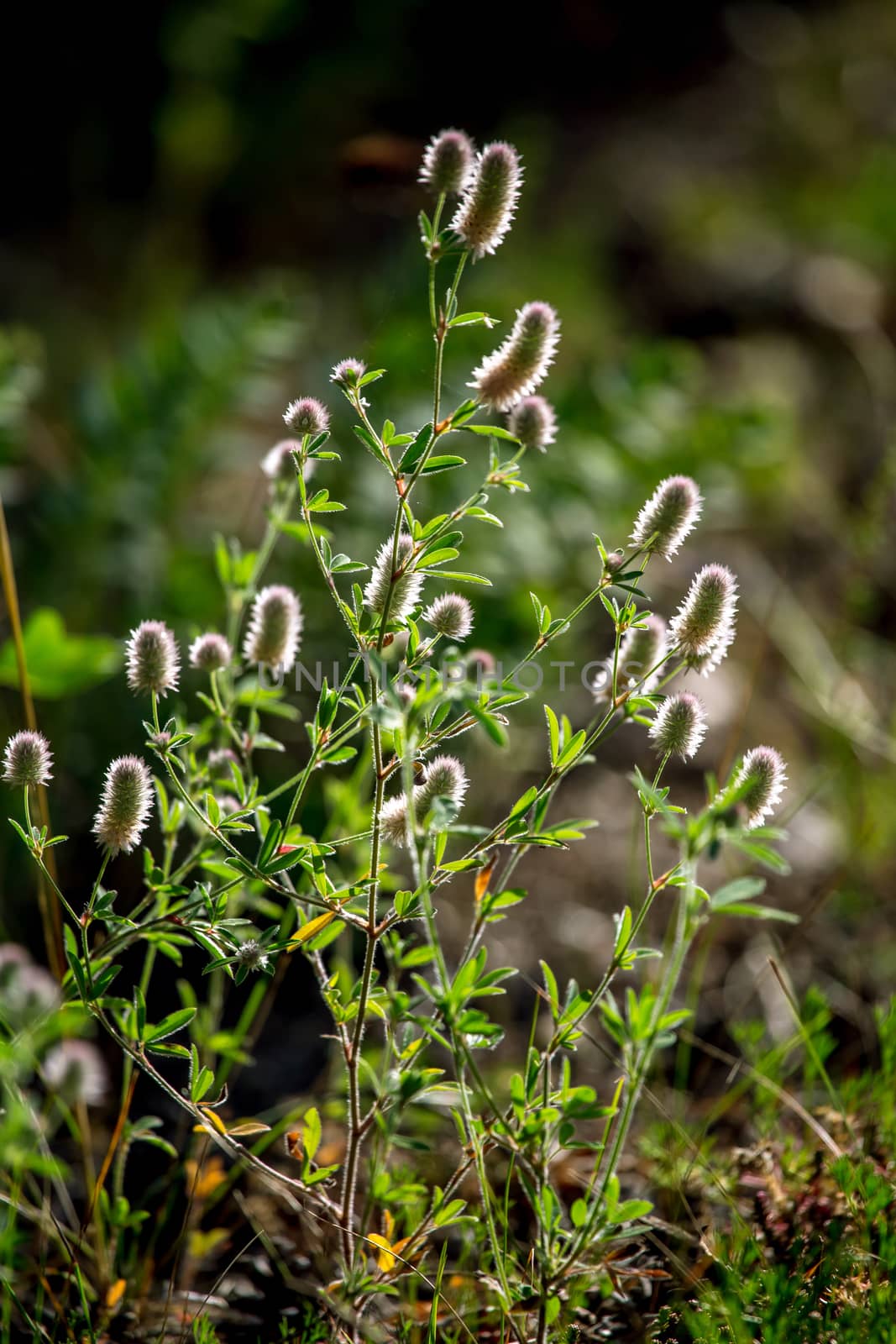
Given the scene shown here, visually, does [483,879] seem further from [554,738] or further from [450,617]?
[450,617]

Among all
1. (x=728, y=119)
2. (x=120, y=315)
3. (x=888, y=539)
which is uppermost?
(x=728, y=119)

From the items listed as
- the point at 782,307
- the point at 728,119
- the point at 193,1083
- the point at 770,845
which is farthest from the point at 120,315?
the point at 728,119

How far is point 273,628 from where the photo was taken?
1121 millimetres

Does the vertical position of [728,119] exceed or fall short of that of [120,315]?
it exceeds it

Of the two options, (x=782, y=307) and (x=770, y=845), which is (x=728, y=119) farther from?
(x=770, y=845)

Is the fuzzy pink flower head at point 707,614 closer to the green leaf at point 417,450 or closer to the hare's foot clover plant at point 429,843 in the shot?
the hare's foot clover plant at point 429,843

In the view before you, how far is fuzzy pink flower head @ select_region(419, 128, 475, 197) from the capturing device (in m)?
0.99

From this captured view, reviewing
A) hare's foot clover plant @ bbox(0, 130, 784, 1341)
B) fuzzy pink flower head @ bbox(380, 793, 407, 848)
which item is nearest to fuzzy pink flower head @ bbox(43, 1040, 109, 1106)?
hare's foot clover plant @ bbox(0, 130, 784, 1341)

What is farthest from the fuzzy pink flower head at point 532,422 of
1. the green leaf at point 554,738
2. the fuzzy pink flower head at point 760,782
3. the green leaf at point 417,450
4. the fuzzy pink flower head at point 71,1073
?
the fuzzy pink flower head at point 71,1073

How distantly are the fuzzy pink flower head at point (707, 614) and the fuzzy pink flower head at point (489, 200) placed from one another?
351 millimetres

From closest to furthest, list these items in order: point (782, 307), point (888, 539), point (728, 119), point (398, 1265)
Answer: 1. point (398, 1265)
2. point (888, 539)
3. point (782, 307)
4. point (728, 119)

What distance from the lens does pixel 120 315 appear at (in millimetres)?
4117

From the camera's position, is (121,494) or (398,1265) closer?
(398,1265)

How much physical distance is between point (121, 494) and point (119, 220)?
8.80 feet
